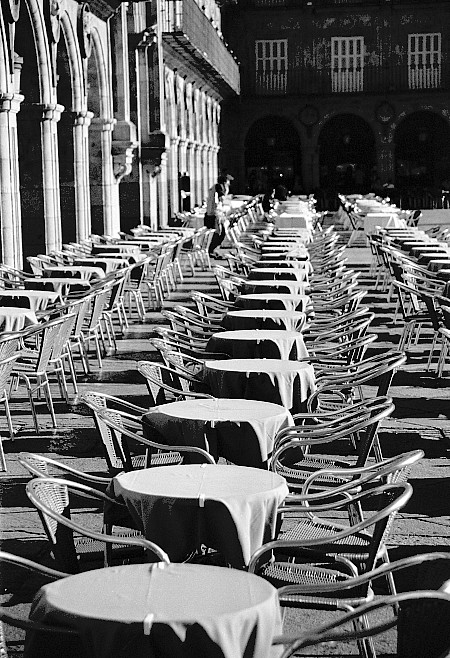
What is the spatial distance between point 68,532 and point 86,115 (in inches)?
609

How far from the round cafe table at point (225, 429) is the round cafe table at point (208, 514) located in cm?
98

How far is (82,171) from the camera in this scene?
19.0m

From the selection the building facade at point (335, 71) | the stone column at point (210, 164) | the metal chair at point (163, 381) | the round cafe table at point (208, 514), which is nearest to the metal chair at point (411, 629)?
the round cafe table at point (208, 514)

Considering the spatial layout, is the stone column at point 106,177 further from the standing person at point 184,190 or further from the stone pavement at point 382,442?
the standing person at point 184,190

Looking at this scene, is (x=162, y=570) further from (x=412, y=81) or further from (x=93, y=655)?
(x=412, y=81)

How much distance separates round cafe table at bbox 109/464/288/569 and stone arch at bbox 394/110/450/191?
44.8 m

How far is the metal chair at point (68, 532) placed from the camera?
3.82 metres

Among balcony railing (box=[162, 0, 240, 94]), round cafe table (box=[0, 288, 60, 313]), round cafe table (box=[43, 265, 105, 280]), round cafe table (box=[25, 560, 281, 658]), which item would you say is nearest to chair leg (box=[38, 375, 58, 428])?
round cafe table (box=[0, 288, 60, 313])

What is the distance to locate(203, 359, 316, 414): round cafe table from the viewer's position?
636cm

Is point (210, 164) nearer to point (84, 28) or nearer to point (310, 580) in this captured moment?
point (84, 28)

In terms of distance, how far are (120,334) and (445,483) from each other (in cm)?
679

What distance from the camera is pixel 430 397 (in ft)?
30.4

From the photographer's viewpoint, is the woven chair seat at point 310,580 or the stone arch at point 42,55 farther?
the stone arch at point 42,55

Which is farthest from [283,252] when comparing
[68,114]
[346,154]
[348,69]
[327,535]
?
[346,154]
